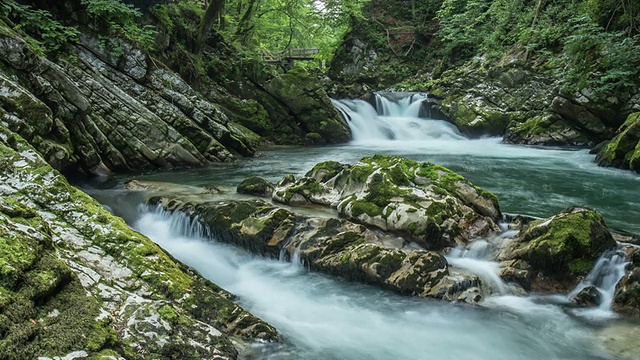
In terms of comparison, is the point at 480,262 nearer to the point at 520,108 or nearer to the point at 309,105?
the point at 309,105

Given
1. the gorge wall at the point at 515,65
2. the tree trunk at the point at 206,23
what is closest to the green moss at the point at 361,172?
the gorge wall at the point at 515,65

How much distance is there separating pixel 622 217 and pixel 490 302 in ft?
15.0

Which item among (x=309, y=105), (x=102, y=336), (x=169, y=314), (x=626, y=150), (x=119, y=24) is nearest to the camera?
(x=102, y=336)

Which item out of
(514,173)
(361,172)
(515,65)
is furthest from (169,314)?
(515,65)

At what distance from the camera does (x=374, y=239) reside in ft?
20.5

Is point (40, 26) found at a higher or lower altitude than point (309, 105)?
higher

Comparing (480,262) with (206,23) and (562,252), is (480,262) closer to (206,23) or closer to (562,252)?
(562,252)

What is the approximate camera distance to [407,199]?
267 inches

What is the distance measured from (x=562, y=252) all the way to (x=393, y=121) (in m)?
17.2

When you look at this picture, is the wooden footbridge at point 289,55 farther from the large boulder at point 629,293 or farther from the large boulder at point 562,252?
the large boulder at point 629,293

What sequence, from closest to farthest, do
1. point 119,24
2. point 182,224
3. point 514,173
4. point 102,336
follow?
point 102,336
point 182,224
point 514,173
point 119,24

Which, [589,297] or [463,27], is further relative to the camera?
[463,27]

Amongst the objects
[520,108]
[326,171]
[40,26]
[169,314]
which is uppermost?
[40,26]

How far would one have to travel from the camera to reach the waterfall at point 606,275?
17.2 feet
